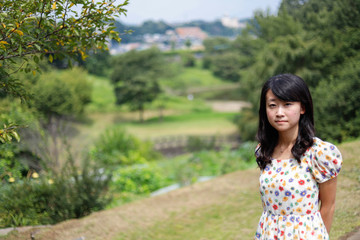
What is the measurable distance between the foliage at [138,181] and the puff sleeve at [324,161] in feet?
29.1

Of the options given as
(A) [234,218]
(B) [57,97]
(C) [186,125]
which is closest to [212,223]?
(A) [234,218]

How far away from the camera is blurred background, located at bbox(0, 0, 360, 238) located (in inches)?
248

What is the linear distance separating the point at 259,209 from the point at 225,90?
52.3 m

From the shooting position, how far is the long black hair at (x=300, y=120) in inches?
79.7

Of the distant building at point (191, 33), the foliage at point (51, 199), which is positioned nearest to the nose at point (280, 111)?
the foliage at point (51, 199)

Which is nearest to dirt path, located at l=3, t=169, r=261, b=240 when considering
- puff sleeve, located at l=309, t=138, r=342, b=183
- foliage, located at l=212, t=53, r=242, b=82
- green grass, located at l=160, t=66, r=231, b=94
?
puff sleeve, located at l=309, t=138, r=342, b=183

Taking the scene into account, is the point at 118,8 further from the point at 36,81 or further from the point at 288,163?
the point at 36,81

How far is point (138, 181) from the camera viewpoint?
35.6ft

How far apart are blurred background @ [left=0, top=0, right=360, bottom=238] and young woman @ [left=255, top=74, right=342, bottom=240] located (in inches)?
79.4

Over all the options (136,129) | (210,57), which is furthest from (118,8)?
(210,57)

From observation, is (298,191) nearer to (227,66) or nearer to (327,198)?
(327,198)

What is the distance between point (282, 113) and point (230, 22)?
246 feet

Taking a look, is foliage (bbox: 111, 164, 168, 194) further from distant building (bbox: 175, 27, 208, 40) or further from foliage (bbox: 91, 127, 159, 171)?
distant building (bbox: 175, 27, 208, 40)

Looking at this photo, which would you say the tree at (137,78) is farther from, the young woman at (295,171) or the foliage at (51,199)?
the young woman at (295,171)
